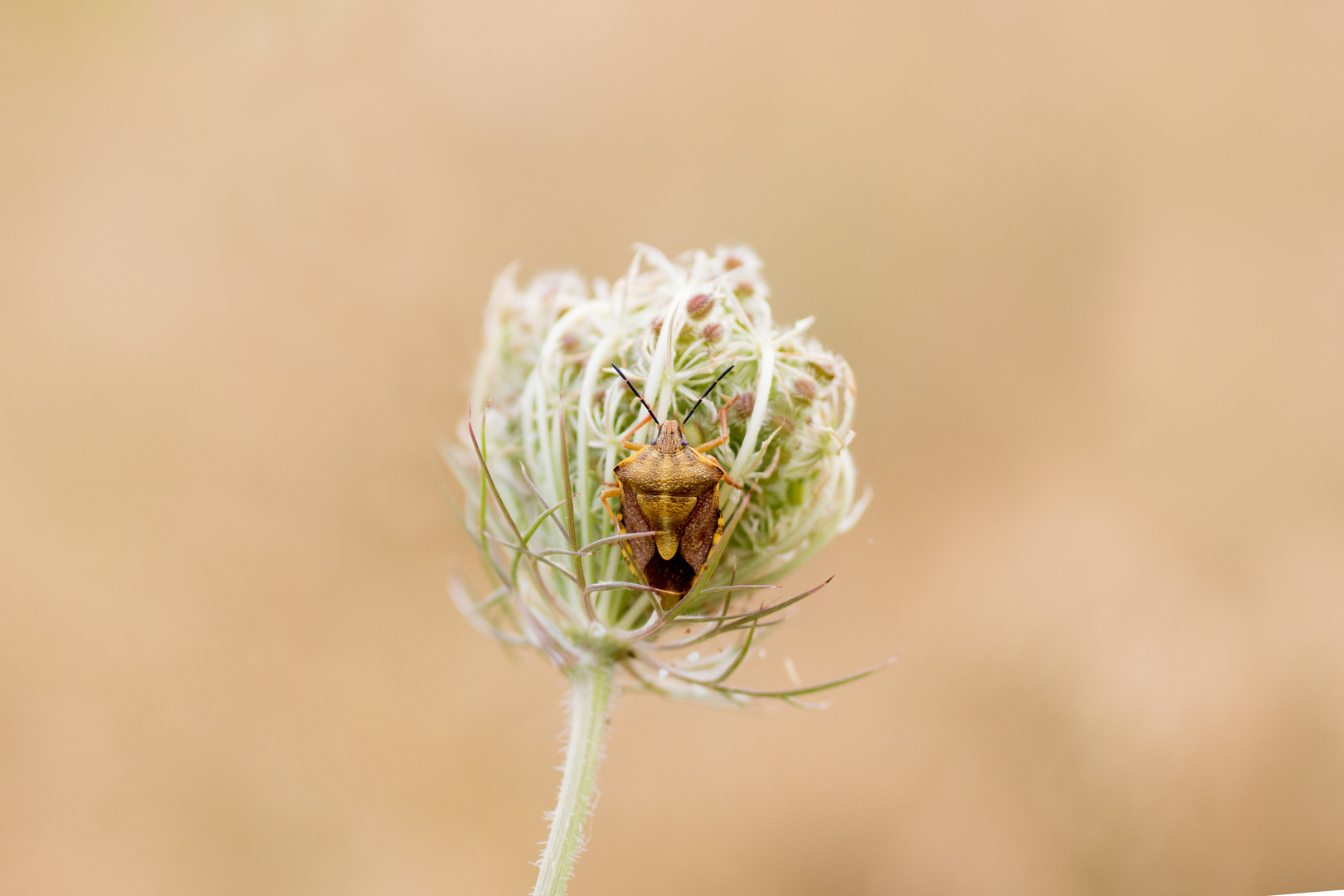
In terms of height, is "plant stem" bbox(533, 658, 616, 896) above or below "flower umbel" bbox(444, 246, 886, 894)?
below

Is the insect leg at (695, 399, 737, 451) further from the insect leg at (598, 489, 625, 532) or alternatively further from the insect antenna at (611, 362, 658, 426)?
the insect leg at (598, 489, 625, 532)

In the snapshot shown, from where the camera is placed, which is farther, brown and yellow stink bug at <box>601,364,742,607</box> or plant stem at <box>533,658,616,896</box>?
plant stem at <box>533,658,616,896</box>

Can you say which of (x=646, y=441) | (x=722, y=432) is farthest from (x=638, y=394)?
(x=722, y=432)

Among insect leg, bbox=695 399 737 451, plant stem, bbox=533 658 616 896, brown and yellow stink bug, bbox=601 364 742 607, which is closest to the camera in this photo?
brown and yellow stink bug, bbox=601 364 742 607

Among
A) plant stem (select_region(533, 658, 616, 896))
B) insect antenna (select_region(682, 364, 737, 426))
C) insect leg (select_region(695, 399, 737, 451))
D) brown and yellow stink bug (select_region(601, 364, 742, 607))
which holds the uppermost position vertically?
insect antenna (select_region(682, 364, 737, 426))

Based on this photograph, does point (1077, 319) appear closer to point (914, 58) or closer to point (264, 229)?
point (914, 58)

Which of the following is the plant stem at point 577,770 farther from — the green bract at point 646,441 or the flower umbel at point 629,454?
the green bract at point 646,441

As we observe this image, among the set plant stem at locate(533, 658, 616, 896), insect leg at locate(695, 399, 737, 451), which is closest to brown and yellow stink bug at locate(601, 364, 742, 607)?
insect leg at locate(695, 399, 737, 451)
